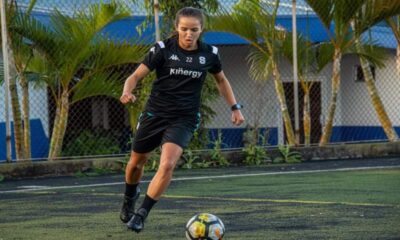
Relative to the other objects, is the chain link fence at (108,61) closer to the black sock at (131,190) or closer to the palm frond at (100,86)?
the palm frond at (100,86)

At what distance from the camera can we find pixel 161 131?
7992mm

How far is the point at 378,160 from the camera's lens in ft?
49.2

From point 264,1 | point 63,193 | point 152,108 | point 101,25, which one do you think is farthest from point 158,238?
point 264,1

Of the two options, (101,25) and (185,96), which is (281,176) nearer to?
(101,25)

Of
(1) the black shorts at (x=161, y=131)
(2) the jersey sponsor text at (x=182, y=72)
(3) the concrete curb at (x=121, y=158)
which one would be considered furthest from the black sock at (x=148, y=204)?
(3) the concrete curb at (x=121, y=158)

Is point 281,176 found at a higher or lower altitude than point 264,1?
lower

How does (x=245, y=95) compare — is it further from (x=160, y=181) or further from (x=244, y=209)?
(x=160, y=181)

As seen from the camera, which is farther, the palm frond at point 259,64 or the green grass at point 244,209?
the palm frond at point 259,64

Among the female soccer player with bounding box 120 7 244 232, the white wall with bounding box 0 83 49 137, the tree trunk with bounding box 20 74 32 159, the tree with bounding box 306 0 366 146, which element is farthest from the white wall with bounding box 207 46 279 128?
A: the female soccer player with bounding box 120 7 244 232

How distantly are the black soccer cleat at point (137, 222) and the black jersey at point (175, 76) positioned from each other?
932mm

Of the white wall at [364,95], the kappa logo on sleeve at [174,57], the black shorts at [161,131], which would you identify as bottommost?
the white wall at [364,95]

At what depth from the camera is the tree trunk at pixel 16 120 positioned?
43.5 ft

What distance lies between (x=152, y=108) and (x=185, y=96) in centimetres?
29

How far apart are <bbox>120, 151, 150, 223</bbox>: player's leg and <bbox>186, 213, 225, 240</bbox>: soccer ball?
4.94 ft
